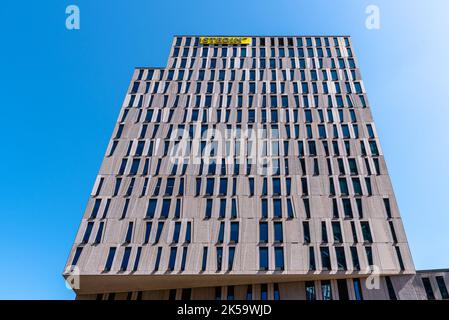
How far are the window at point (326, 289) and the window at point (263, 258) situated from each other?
6.11 metres

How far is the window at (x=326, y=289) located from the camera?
30641mm

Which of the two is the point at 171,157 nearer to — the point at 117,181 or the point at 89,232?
the point at 117,181

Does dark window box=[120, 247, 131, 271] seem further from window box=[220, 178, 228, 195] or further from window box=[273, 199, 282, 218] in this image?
window box=[273, 199, 282, 218]

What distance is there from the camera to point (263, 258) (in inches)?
1245

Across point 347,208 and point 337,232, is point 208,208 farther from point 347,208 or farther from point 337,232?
point 347,208

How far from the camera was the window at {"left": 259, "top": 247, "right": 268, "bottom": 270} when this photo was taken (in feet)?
102

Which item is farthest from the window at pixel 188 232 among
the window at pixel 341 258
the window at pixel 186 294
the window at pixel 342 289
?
the window at pixel 342 289

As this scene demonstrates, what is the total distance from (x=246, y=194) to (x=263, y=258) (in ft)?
26.2

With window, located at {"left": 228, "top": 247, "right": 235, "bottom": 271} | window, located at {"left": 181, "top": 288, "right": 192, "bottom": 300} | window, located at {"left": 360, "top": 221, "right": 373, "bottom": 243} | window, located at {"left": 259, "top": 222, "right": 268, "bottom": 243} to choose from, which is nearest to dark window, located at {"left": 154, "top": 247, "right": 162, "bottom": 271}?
window, located at {"left": 181, "top": 288, "right": 192, "bottom": 300}

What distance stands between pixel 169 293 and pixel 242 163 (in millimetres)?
17357

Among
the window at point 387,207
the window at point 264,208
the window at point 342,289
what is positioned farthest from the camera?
the window at point 264,208

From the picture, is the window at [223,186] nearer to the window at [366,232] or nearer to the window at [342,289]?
the window at [342,289]

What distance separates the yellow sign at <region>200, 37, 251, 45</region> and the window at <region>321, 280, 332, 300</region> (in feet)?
137
